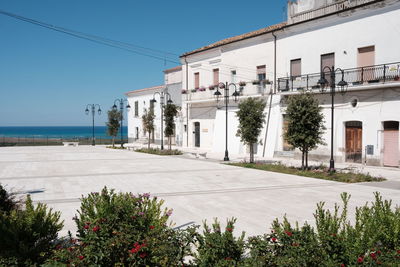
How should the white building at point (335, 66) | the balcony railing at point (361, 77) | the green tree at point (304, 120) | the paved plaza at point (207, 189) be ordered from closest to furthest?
the paved plaza at point (207, 189) → the green tree at point (304, 120) → the balcony railing at point (361, 77) → the white building at point (335, 66)

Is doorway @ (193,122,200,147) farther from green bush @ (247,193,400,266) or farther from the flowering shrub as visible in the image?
green bush @ (247,193,400,266)

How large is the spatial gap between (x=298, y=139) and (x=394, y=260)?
40.0ft

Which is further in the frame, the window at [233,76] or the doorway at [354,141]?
the window at [233,76]

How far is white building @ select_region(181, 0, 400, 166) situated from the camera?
18250mm

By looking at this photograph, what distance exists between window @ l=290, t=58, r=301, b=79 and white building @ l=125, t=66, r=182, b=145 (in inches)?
562

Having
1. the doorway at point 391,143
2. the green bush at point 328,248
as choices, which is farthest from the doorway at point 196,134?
the green bush at point 328,248

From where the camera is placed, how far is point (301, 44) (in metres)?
22.5

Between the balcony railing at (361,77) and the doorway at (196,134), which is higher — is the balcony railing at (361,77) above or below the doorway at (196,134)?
above

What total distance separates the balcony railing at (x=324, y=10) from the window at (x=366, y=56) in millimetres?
2635

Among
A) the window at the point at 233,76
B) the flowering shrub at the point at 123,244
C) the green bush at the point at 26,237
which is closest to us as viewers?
the flowering shrub at the point at 123,244

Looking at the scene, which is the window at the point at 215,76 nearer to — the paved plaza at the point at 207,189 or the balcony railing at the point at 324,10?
the balcony railing at the point at 324,10

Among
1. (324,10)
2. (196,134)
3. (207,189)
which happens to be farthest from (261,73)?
(207,189)

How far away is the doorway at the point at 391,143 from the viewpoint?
18.0 meters

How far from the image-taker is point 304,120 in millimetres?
15766
